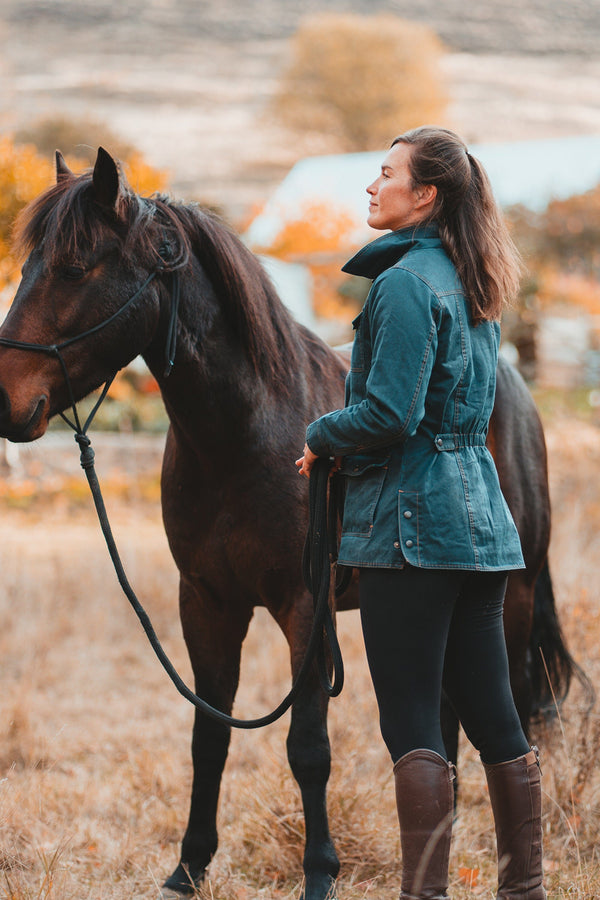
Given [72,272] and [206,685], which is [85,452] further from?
[206,685]

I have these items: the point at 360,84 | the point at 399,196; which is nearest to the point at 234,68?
the point at 360,84

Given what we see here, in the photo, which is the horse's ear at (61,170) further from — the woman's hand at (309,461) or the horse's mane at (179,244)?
the woman's hand at (309,461)

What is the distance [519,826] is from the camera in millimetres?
1978

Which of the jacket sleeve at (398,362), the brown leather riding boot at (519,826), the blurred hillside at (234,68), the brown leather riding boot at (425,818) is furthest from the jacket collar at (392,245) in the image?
the blurred hillside at (234,68)

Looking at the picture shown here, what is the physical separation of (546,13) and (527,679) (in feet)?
247

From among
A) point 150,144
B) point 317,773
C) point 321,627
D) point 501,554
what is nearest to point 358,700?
point 317,773

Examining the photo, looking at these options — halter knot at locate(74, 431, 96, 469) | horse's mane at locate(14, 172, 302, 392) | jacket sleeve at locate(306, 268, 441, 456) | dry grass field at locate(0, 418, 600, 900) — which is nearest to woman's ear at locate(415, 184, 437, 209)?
jacket sleeve at locate(306, 268, 441, 456)

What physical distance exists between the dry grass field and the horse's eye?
4.82 ft

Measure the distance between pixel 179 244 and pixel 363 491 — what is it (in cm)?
93

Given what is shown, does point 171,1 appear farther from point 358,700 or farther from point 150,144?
point 358,700

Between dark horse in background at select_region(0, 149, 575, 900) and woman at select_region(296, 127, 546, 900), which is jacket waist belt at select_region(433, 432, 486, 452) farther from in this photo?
dark horse in background at select_region(0, 149, 575, 900)

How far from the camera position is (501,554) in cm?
191

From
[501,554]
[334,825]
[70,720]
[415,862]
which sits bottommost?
[70,720]

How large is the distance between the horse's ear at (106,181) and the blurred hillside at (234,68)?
4808cm
